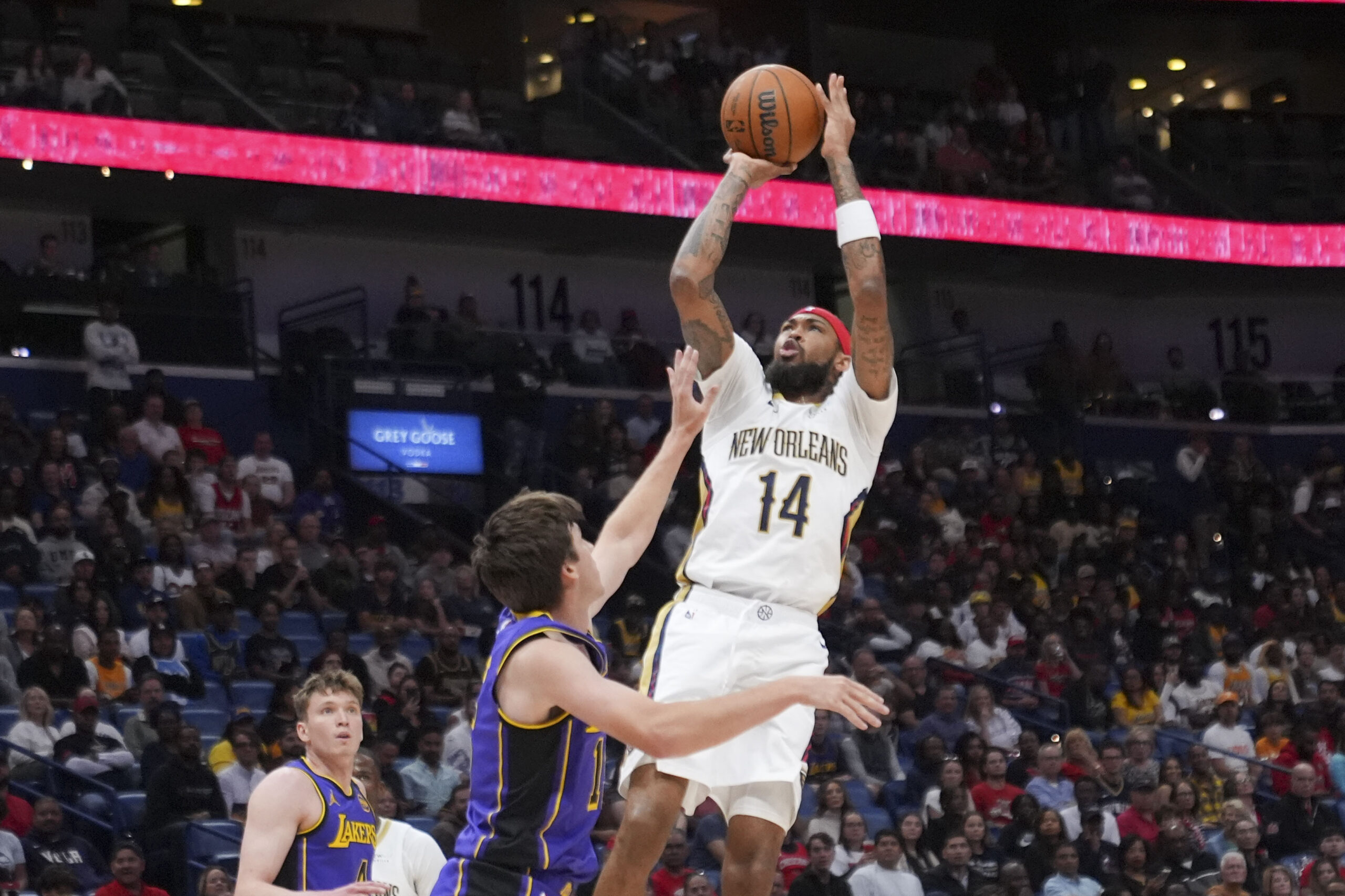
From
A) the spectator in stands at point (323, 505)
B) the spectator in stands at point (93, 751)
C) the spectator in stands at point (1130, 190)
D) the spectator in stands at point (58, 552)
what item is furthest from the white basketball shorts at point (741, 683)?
the spectator in stands at point (1130, 190)

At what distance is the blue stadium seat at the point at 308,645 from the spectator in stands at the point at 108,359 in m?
3.31

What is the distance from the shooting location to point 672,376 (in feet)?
18.2

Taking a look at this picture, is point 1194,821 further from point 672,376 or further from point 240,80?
point 240,80

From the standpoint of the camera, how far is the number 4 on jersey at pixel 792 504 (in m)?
6.13

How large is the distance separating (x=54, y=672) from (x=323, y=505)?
4437 millimetres

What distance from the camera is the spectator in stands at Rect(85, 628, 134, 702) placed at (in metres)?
12.5

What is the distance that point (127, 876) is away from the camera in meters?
10.1

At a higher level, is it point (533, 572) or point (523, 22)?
point (523, 22)

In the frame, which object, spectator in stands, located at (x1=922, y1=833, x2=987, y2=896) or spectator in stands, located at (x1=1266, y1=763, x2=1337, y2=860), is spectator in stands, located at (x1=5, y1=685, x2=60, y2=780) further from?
spectator in stands, located at (x1=1266, y1=763, x2=1337, y2=860)

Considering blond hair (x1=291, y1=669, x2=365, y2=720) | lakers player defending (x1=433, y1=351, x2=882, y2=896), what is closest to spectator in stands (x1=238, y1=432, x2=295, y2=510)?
blond hair (x1=291, y1=669, x2=365, y2=720)

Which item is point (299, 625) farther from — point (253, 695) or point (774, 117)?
point (774, 117)

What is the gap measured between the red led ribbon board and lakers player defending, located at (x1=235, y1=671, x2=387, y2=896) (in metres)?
12.0

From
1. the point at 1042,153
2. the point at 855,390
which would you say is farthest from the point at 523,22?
the point at 855,390

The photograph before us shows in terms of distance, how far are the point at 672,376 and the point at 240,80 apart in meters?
15.0
